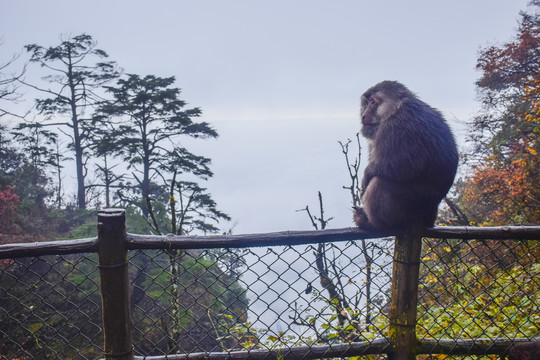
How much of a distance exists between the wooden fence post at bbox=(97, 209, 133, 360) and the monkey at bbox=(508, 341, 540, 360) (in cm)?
191

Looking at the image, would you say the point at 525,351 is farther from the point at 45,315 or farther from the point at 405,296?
the point at 45,315

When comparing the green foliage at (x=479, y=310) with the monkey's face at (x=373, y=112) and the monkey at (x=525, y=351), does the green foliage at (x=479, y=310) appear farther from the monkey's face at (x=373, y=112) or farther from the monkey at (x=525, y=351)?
the monkey's face at (x=373, y=112)

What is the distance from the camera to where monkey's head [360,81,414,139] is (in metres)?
2.98

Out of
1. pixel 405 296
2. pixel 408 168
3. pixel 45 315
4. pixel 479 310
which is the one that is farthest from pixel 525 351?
pixel 45 315

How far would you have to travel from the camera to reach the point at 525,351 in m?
1.96

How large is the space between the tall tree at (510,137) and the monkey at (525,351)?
777cm

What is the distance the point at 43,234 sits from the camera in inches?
584

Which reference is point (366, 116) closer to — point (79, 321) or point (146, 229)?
point (79, 321)

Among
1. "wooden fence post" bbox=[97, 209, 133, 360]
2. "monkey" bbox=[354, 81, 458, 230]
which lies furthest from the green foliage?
"wooden fence post" bbox=[97, 209, 133, 360]

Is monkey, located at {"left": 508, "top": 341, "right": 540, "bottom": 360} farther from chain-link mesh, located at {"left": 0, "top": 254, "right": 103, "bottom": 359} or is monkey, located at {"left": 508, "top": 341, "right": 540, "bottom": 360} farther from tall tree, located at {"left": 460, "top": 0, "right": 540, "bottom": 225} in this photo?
tall tree, located at {"left": 460, "top": 0, "right": 540, "bottom": 225}

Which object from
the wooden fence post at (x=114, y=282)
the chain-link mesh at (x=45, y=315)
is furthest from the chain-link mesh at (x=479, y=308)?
the chain-link mesh at (x=45, y=315)

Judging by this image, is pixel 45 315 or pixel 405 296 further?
pixel 45 315

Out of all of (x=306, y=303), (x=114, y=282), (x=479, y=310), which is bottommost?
(x=479, y=310)

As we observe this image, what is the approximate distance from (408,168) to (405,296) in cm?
89
